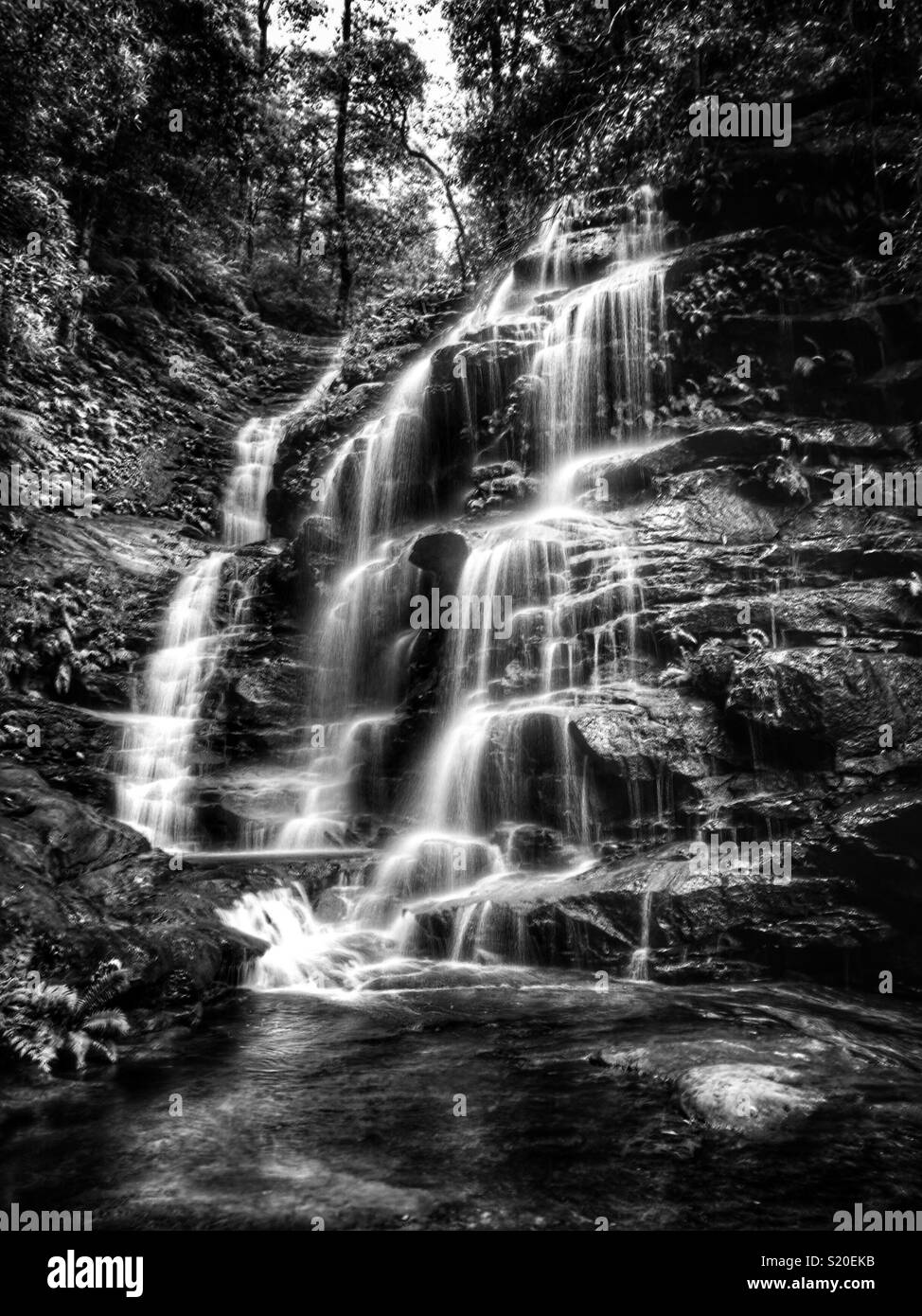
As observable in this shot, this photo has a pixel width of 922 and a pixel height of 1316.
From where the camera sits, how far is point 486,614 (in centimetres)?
1070

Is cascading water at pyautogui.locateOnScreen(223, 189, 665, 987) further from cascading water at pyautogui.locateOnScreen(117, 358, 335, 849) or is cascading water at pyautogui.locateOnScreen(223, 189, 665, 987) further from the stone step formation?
cascading water at pyautogui.locateOnScreen(117, 358, 335, 849)

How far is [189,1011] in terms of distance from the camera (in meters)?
5.89

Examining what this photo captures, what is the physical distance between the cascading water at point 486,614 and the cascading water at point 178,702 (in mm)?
1727

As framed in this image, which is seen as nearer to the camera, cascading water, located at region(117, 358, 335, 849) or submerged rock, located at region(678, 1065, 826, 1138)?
submerged rock, located at region(678, 1065, 826, 1138)

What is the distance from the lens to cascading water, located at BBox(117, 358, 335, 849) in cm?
1038

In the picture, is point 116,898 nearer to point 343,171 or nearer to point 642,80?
point 642,80

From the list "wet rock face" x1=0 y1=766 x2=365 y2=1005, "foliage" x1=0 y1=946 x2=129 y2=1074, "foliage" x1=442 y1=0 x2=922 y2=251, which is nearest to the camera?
"foliage" x1=0 y1=946 x2=129 y2=1074

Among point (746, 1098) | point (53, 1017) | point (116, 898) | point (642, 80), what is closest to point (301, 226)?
point (642, 80)

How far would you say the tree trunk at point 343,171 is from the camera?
2542 cm

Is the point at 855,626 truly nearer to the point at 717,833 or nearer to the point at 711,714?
the point at 711,714

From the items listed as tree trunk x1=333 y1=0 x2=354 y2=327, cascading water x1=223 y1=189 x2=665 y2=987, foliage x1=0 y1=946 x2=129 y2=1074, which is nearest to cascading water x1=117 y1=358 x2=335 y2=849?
cascading water x1=223 y1=189 x2=665 y2=987

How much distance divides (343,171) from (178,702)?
2245cm

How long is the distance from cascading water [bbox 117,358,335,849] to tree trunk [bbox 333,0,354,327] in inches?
546
